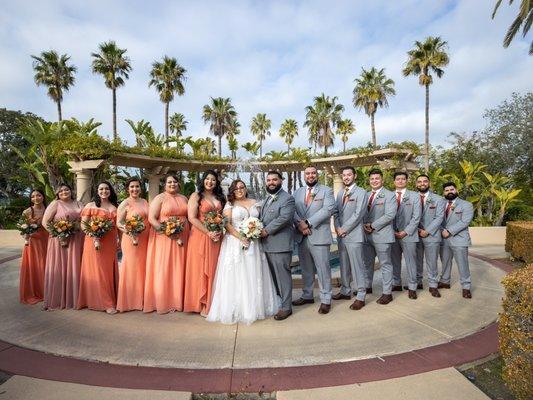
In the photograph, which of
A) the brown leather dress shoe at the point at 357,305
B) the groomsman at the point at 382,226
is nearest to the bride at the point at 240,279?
Result: the brown leather dress shoe at the point at 357,305

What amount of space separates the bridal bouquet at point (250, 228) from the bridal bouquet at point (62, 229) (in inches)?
107

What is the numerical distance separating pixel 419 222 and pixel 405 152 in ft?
29.0

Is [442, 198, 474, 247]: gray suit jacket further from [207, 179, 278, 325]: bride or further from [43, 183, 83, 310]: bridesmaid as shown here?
[43, 183, 83, 310]: bridesmaid

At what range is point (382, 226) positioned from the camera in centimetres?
562

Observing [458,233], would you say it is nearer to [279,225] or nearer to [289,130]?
[279,225]

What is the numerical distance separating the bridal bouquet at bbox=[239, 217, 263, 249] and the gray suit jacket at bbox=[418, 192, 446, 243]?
3.19m

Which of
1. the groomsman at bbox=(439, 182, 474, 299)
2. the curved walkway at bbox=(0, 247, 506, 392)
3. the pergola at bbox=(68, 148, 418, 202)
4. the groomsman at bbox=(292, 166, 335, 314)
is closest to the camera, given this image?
the curved walkway at bbox=(0, 247, 506, 392)

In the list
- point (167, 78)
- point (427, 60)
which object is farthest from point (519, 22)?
point (167, 78)

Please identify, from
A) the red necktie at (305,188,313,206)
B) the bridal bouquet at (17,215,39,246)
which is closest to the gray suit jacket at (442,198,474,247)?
the red necktie at (305,188,313,206)

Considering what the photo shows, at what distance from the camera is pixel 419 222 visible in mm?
6055

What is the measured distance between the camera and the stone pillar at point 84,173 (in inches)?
494

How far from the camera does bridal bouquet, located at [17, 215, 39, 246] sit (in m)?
5.69

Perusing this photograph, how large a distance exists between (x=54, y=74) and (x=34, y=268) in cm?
3007

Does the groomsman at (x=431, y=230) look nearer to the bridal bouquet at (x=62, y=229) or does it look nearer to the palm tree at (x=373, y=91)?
the bridal bouquet at (x=62, y=229)
